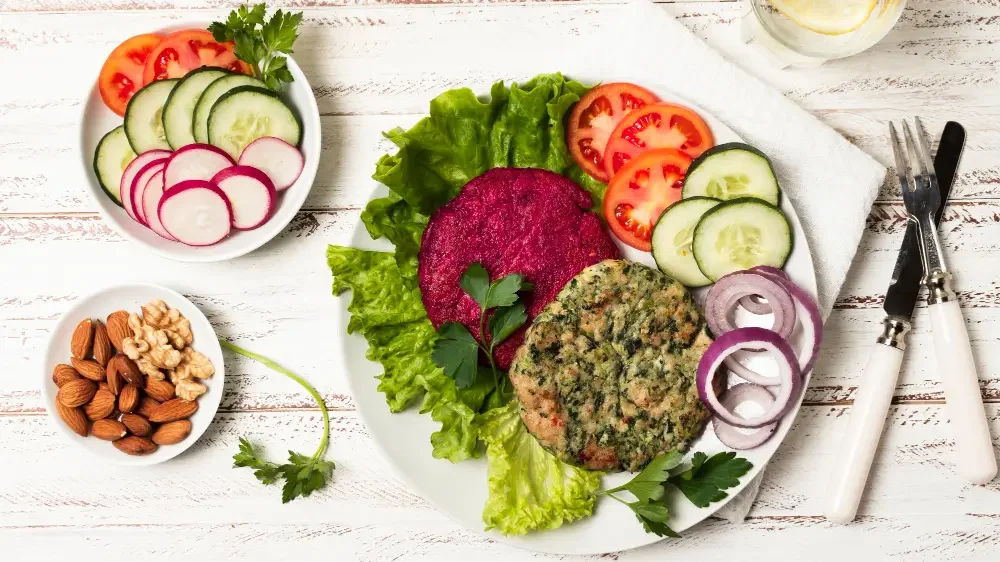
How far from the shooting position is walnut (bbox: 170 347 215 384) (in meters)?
3.30

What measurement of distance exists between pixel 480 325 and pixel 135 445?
153 centimetres

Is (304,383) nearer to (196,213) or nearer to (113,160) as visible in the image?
(196,213)

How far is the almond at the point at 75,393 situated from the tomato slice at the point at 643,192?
7.34 feet

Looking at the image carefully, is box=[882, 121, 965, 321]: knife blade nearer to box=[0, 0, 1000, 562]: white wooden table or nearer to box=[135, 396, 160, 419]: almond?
box=[0, 0, 1000, 562]: white wooden table

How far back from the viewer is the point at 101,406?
326 cm

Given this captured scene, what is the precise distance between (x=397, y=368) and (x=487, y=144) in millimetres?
954

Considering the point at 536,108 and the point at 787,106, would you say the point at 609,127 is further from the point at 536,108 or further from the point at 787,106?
the point at 787,106

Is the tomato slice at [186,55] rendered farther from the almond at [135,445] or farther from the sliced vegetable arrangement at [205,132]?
the almond at [135,445]

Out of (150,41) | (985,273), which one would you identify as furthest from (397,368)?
(985,273)

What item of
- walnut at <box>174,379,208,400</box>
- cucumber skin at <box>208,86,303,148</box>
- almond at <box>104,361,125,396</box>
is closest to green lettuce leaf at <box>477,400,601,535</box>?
walnut at <box>174,379,208,400</box>

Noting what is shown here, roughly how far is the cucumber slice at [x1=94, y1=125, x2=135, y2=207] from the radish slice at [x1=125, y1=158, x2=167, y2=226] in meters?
0.11

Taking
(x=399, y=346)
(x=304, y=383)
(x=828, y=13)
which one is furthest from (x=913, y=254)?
(x=304, y=383)

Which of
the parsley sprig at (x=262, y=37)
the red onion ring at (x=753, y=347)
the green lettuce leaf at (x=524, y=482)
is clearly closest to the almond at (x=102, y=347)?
the parsley sprig at (x=262, y=37)

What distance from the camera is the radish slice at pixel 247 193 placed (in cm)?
315
